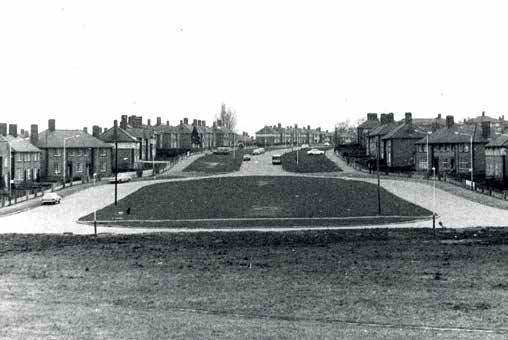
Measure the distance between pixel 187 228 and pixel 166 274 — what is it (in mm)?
18218

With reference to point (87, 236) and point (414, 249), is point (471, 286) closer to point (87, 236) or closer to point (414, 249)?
point (414, 249)

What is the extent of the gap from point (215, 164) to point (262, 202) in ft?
168

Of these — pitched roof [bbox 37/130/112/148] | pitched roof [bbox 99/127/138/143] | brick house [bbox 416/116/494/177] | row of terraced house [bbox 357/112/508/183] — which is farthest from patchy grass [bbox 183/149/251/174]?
brick house [bbox 416/116/494/177]

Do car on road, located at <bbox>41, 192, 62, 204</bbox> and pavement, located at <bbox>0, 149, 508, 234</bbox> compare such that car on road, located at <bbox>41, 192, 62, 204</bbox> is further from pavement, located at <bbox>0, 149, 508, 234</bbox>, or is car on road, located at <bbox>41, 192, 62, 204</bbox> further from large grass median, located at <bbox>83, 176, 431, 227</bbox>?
large grass median, located at <bbox>83, 176, 431, 227</bbox>

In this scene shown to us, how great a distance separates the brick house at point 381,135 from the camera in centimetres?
11394

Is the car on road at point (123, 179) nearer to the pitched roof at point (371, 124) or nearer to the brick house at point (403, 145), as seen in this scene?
the brick house at point (403, 145)

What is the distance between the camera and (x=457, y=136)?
91625mm

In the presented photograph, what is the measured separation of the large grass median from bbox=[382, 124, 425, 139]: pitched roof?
27.7 meters

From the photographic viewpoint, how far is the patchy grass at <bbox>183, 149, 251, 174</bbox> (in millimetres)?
102031

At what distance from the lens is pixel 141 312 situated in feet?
65.1

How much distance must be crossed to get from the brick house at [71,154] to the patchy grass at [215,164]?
13596mm

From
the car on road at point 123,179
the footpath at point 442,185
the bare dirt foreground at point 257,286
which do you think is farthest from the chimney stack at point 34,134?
the bare dirt foreground at point 257,286

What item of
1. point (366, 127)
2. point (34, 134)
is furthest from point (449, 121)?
point (34, 134)

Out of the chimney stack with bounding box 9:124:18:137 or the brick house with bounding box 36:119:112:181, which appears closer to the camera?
the brick house with bounding box 36:119:112:181
